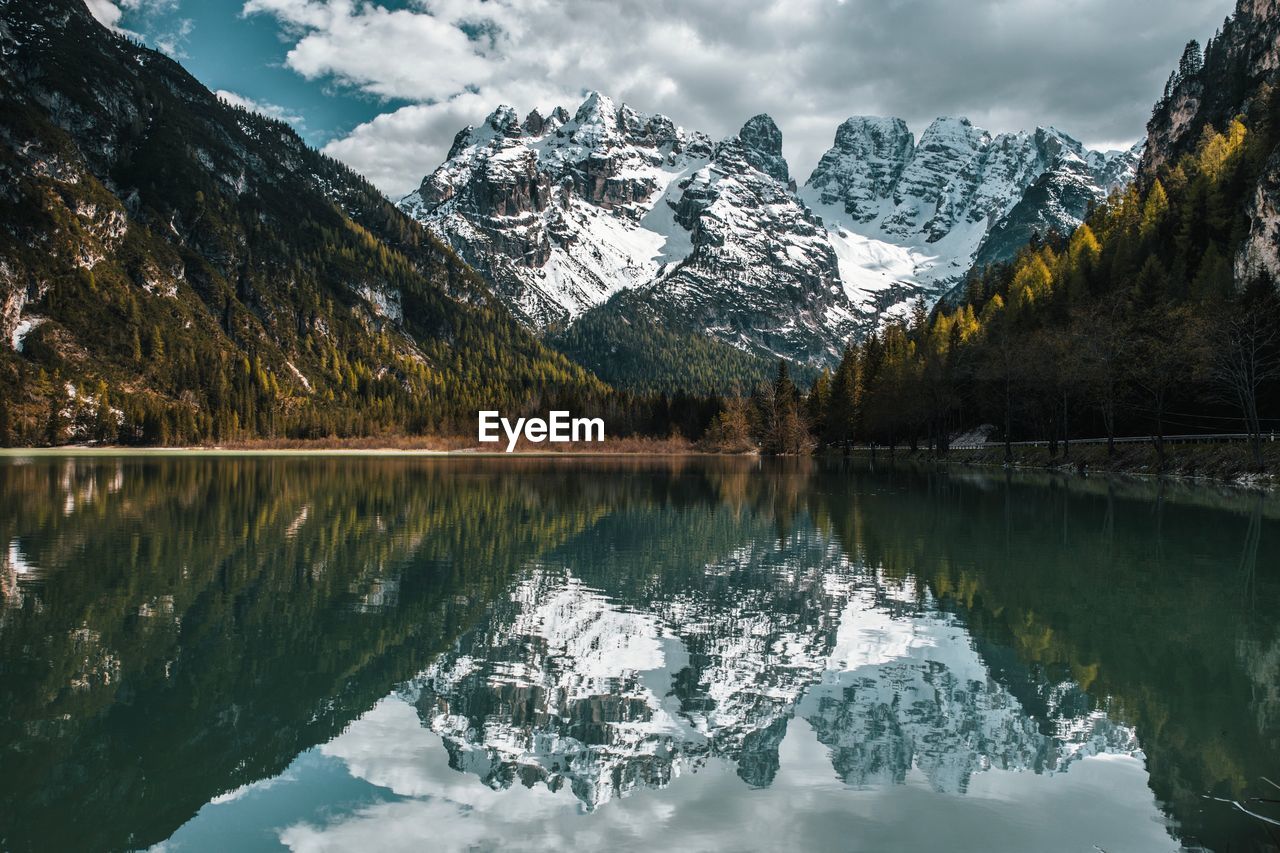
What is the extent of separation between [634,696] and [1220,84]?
15045 centimetres

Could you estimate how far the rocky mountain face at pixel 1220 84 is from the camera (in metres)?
111

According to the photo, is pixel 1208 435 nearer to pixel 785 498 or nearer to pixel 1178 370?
pixel 1178 370

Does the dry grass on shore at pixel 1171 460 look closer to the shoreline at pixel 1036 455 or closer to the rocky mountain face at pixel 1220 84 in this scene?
the shoreline at pixel 1036 455

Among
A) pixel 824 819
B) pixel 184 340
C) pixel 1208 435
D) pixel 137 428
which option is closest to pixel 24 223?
pixel 184 340

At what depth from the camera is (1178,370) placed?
60.5 m

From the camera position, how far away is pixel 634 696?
11.3 meters

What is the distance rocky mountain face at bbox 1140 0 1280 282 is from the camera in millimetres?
111188

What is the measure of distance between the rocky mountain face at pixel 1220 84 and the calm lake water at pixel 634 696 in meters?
83.0

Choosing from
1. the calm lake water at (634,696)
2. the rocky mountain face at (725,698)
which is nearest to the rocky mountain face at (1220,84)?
the calm lake water at (634,696)

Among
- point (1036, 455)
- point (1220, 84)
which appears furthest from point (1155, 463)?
point (1220, 84)

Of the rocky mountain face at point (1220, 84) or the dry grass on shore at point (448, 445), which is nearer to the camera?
the rocky mountain face at point (1220, 84)

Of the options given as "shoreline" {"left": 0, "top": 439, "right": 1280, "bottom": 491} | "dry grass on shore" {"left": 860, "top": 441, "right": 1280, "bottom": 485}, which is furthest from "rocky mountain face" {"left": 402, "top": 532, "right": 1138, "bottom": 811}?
"dry grass on shore" {"left": 860, "top": 441, "right": 1280, "bottom": 485}

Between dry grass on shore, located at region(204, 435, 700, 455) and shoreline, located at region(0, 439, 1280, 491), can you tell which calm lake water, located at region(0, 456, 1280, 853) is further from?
dry grass on shore, located at region(204, 435, 700, 455)

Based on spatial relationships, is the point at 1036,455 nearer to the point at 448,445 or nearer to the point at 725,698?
the point at 725,698
